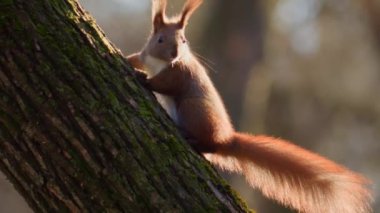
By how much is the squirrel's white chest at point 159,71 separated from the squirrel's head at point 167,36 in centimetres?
2

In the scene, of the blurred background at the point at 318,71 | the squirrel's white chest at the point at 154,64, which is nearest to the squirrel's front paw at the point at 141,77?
the squirrel's white chest at the point at 154,64

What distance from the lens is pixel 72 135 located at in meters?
3.06

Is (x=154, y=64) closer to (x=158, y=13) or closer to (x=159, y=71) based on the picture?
(x=159, y=71)

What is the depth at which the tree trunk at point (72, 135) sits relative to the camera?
304 cm

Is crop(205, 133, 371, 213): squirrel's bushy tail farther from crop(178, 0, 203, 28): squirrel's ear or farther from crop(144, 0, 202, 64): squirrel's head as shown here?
crop(178, 0, 203, 28): squirrel's ear

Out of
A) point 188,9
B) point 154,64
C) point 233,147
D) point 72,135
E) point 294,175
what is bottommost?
point 294,175

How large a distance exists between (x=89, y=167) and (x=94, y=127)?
0.46ft

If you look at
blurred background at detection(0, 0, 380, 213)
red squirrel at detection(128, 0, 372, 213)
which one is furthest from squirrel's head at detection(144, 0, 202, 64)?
blurred background at detection(0, 0, 380, 213)

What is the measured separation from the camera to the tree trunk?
3.04 metres

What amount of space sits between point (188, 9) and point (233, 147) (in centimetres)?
70

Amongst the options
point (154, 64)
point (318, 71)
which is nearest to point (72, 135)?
point (154, 64)

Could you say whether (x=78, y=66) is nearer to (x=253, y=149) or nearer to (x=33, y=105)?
(x=33, y=105)

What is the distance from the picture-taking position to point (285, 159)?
154 inches

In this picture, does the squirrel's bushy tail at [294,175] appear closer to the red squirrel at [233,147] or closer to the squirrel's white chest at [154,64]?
the red squirrel at [233,147]
